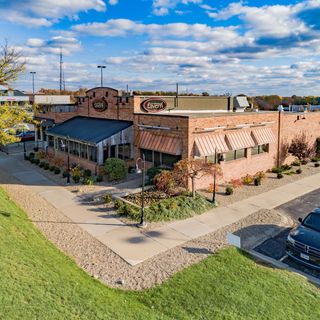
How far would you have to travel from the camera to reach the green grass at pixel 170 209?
15273 millimetres

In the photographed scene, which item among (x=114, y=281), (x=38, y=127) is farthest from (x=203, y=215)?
(x=38, y=127)

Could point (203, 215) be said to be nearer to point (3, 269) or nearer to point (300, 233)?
point (300, 233)

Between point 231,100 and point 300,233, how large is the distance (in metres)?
22.8

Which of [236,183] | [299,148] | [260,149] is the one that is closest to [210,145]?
[236,183]

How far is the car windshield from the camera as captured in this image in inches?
491

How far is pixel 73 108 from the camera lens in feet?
106

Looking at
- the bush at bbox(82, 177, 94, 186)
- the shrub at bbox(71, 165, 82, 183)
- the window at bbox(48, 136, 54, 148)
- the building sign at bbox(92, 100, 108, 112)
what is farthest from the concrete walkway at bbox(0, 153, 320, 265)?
the window at bbox(48, 136, 54, 148)

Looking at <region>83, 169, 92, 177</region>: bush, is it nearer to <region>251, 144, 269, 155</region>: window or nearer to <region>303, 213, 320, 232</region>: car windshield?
<region>251, 144, 269, 155</region>: window

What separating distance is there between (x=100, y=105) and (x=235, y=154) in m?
12.2

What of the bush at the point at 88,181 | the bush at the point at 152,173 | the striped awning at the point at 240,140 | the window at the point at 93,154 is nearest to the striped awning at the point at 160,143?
the bush at the point at 152,173

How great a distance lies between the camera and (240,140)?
22.0 meters

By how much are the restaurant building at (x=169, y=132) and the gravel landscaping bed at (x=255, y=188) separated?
1149 mm

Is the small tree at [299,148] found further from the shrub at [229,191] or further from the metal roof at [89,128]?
the metal roof at [89,128]

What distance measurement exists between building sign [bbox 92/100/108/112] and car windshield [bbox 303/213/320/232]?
18479 mm
